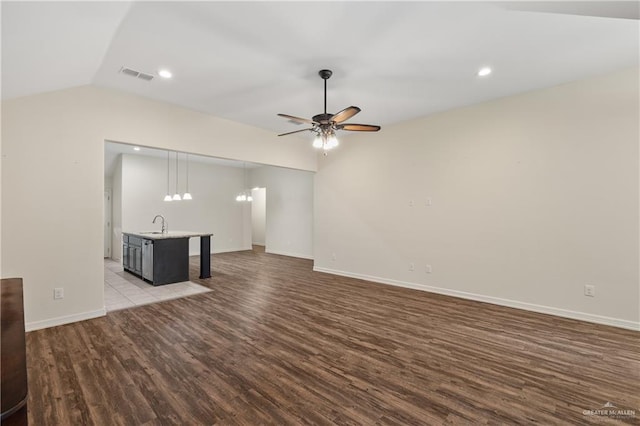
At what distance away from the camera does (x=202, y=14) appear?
93.0 inches

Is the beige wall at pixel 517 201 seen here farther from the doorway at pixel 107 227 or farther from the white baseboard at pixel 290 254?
the doorway at pixel 107 227

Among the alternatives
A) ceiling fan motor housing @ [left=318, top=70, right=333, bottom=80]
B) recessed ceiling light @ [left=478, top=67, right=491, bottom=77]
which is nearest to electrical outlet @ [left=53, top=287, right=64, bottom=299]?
ceiling fan motor housing @ [left=318, top=70, right=333, bottom=80]

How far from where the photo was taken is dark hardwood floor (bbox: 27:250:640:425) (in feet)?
6.36

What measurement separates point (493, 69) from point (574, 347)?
122 inches

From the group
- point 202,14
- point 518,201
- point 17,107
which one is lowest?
point 518,201

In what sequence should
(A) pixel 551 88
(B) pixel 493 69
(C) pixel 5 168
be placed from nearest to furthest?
(C) pixel 5 168
(B) pixel 493 69
(A) pixel 551 88

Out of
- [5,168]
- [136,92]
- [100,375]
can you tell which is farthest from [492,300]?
[5,168]

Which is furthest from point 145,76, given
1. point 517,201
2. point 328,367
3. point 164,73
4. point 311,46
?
point 517,201

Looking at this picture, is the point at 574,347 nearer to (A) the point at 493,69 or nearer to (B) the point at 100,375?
(A) the point at 493,69

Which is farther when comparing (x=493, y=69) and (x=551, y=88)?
(x=551, y=88)

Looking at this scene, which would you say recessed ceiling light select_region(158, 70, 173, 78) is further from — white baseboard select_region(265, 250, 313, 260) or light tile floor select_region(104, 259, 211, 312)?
white baseboard select_region(265, 250, 313, 260)

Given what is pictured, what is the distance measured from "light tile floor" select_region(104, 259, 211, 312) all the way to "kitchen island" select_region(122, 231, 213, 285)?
154mm

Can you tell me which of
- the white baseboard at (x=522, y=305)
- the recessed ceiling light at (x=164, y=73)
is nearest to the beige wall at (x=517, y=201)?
the white baseboard at (x=522, y=305)

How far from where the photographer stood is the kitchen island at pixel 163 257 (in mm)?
5266
